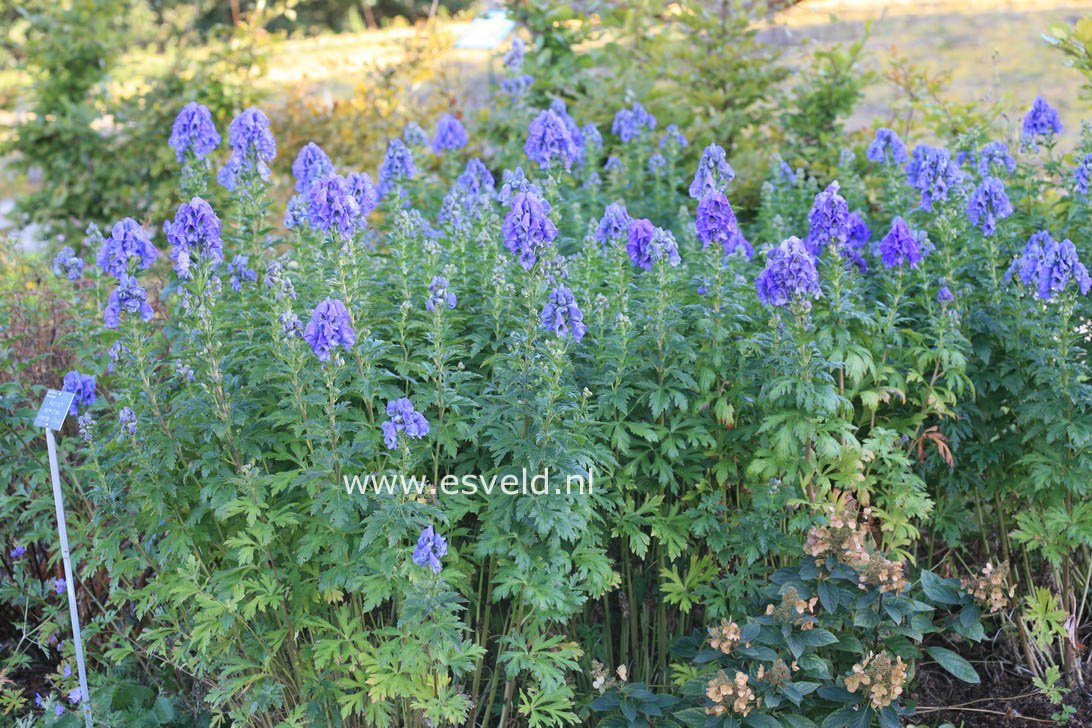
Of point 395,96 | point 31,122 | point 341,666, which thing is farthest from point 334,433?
point 31,122

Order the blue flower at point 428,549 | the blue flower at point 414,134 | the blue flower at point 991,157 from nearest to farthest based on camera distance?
1. the blue flower at point 428,549
2. the blue flower at point 991,157
3. the blue flower at point 414,134

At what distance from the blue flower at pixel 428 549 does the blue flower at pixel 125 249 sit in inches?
53.8

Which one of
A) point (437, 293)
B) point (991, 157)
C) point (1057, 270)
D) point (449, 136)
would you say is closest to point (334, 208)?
point (437, 293)

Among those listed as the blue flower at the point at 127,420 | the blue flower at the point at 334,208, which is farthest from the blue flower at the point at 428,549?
the blue flower at the point at 127,420

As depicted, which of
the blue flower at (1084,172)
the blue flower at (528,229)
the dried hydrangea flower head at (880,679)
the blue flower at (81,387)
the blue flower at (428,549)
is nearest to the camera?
the blue flower at (428,549)

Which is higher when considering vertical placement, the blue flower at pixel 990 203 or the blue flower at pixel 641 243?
the blue flower at pixel 641 243

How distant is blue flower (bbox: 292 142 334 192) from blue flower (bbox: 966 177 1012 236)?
2.42 meters

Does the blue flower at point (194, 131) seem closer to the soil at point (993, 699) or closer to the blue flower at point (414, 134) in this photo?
the blue flower at point (414, 134)

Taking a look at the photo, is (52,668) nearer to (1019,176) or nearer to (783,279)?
(783,279)

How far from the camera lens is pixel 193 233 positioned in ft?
10.8

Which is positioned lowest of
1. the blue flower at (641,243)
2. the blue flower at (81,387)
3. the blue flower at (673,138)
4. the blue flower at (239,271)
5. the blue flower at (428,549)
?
the blue flower at (428,549)

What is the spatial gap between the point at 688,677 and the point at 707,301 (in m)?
1.28

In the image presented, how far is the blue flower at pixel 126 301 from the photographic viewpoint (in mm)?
3232

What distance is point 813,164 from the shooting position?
5.71m
